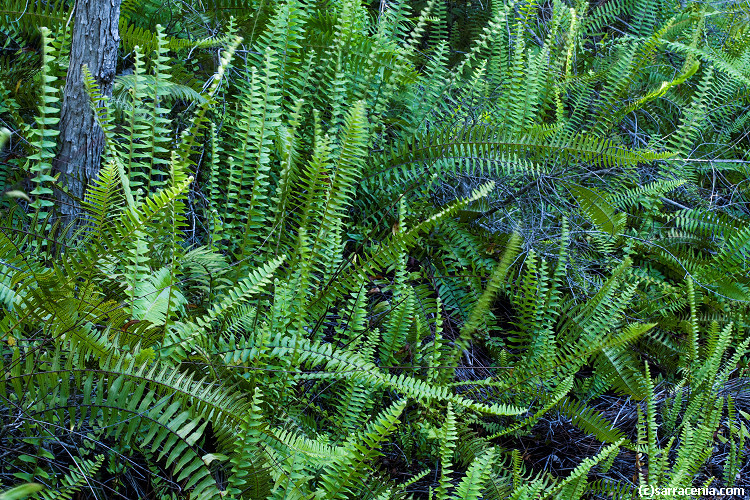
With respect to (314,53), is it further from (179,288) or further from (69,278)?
(69,278)

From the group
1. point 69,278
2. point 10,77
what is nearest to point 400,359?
point 69,278

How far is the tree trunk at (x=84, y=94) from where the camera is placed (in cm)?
176

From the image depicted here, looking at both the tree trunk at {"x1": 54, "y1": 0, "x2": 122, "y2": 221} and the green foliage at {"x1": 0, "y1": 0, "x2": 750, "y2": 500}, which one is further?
the tree trunk at {"x1": 54, "y1": 0, "x2": 122, "y2": 221}

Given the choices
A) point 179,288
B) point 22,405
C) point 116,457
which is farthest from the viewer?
point 179,288

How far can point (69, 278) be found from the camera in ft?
4.37

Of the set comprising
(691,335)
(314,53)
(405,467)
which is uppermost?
(314,53)

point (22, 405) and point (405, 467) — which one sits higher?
point (22, 405)

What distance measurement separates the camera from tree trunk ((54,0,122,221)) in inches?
69.3

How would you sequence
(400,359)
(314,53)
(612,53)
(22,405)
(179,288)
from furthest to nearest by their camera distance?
1. (612,53)
2. (314,53)
3. (400,359)
4. (179,288)
5. (22,405)

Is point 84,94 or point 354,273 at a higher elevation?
point 84,94

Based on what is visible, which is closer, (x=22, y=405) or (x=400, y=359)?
(x=22, y=405)

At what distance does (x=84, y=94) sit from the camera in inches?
71.4

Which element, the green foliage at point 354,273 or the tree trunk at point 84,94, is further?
the tree trunk at point 84,94

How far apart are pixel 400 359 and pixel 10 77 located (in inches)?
69.7
